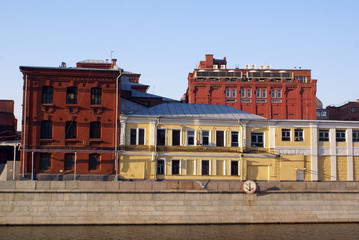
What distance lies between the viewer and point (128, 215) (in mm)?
38062

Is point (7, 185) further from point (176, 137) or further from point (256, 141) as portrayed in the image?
point (256, 141)

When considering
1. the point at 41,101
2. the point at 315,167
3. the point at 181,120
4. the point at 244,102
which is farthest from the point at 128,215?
the point at 244,102

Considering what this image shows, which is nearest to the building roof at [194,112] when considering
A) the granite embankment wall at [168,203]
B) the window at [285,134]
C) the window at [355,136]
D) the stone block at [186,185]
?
the window at [285,134]

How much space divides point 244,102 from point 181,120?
4358 cm

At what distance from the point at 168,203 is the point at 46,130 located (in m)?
15.4

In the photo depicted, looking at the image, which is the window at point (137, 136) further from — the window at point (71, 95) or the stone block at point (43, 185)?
the stone block at point (43, 185)

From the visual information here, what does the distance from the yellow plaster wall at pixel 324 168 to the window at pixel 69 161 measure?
87.5 feet

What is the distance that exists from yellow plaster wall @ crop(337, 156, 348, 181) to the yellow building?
0.11 metres

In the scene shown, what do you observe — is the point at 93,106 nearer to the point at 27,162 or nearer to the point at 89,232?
the point at 27,162

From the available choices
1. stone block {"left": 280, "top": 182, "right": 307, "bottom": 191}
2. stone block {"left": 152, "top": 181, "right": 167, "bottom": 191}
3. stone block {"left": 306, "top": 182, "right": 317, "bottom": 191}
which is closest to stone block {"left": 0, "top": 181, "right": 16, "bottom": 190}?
stone block {"left": 152, "top": 181, "right": 167, "bottom": 191}

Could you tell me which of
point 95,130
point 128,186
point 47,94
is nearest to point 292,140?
point 128,186

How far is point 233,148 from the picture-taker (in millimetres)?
46844

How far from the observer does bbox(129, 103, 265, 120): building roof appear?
47.7 metres

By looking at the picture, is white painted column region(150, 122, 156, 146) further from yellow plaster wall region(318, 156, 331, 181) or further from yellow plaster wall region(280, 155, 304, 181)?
yellow plaster wall region(318, 156, 331, 181)
